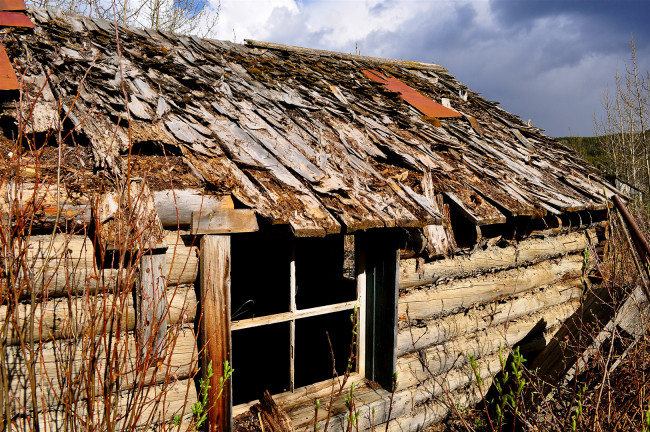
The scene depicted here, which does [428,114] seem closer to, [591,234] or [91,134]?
[591,234]

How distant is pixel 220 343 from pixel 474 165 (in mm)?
2934

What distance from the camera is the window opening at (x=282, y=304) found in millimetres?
5215

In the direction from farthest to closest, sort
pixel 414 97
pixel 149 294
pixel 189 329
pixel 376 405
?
1. pixel 414 97
2. pixel 376 405
3. pixel 189 329
4. pixel 149 294

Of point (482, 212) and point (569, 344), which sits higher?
point (482, 212)

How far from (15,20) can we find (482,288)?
4.91m

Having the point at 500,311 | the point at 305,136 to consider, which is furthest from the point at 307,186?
the point at 500,311

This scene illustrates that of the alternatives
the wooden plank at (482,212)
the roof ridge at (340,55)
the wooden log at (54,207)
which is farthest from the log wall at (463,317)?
the roof ridge at (340,55)

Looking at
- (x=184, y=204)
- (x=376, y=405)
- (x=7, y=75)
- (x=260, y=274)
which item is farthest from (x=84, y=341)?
(x=260, y=274)

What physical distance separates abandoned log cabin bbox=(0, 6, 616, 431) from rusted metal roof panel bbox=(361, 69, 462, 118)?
6 cm

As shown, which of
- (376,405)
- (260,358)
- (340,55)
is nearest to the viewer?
(376,405)

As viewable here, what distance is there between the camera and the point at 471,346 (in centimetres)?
416

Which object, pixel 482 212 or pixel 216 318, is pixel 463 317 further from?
pixel 216 318

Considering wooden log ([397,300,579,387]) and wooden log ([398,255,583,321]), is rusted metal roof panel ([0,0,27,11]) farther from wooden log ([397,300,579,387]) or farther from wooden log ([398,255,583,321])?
wooden log ([397,300,579,387])

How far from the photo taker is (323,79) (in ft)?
17.0
